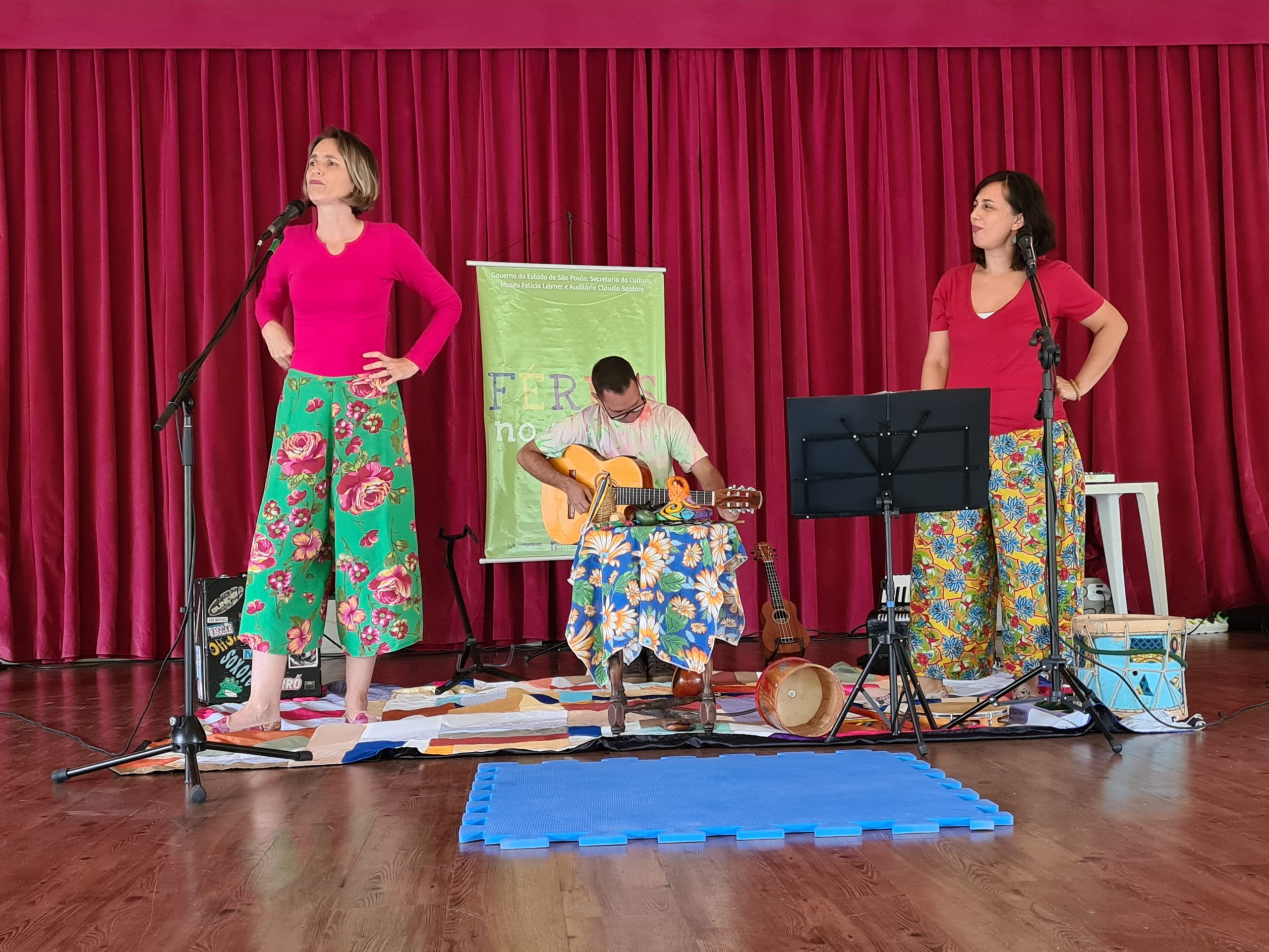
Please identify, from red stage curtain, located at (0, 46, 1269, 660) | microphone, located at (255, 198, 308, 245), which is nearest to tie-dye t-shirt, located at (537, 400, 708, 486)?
microphone, located at (255, 198, 308, 245)

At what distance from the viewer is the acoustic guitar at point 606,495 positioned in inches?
133

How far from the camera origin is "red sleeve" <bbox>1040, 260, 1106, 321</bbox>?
3.70 metres

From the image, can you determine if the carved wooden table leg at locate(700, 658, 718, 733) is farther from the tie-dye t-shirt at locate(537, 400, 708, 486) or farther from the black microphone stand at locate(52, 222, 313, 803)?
the black microphone stand at locate(52, 222, 313, 803)

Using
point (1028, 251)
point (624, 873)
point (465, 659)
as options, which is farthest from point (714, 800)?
point (465, 659)

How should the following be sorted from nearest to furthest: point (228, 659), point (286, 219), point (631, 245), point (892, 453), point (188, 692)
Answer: point (188, 692) → point (286, 219) → point (892, 453) → point (228, 659) → point (631, 245)

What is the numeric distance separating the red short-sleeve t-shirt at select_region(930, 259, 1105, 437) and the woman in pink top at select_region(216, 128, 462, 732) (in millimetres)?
1820

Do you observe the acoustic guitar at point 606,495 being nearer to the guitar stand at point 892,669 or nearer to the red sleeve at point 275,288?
the guitar stand at point 892,669

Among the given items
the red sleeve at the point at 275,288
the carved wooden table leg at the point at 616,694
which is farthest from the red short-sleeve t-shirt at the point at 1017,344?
the red sleeve at the point at 275,288

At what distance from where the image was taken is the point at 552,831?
7.11ft

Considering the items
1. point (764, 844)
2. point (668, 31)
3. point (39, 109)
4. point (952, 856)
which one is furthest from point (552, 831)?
point (39, 109)

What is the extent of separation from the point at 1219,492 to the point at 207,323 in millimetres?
5120

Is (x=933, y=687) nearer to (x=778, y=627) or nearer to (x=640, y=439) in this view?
(x=778, y=627)

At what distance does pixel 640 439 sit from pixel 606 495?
603mm

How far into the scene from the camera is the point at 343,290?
345 centimetres
